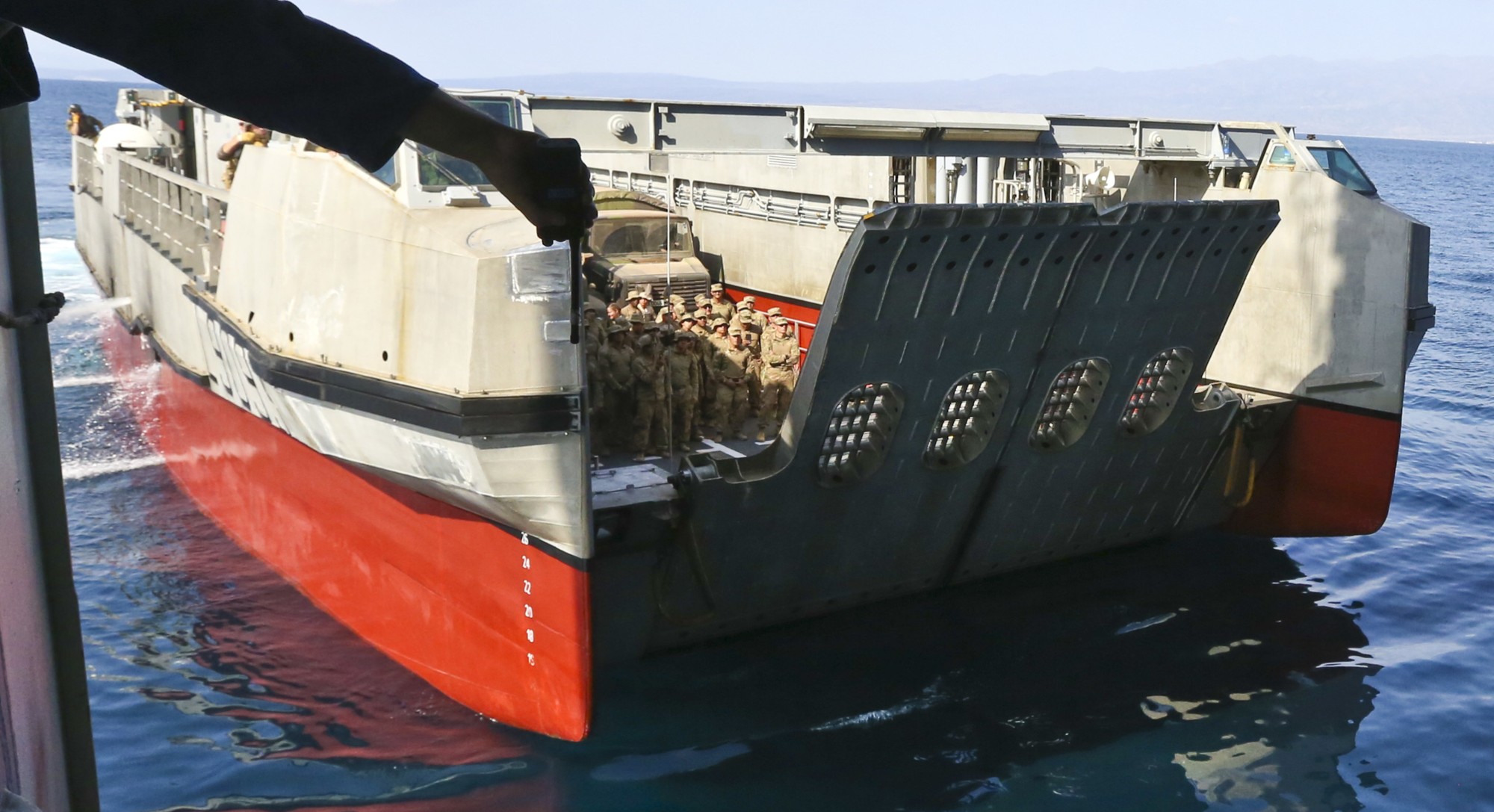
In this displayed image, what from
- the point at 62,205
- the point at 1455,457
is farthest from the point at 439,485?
the point at 62,205

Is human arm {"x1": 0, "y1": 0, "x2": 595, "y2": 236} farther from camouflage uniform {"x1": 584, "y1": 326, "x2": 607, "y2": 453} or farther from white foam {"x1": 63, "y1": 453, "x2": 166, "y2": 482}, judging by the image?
white foam {"x1": 63, "y1": 453, "x2": 166, "y2": 482}

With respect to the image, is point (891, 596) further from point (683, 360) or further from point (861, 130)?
point (861, 130)

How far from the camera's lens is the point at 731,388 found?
10.9 m

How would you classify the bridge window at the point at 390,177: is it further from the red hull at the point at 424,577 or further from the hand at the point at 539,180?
the hand at the point at 539,180

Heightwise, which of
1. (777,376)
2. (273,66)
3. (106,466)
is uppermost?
(273,66)

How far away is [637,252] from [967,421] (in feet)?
21.8

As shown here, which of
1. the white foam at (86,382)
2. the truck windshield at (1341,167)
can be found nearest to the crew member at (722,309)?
the truck windshield at (1341,167)

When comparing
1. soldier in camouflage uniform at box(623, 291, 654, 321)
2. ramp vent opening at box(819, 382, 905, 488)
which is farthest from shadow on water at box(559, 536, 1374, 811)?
soldier in camouflage uniform at box(623, 291, 654, 321)

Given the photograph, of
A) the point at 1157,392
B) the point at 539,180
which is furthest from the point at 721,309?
the point at 539,180

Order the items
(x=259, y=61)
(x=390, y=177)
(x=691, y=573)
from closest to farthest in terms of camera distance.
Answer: (x=259, y=61)
(x=390, y=177)
(x=691, y=573)

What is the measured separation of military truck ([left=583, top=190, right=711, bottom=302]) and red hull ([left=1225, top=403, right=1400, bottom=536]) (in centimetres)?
650

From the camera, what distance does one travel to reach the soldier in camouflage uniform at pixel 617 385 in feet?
32.3

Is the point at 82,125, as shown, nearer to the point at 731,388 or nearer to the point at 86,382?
the point at 86,382

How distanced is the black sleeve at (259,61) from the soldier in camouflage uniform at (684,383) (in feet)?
27.0
